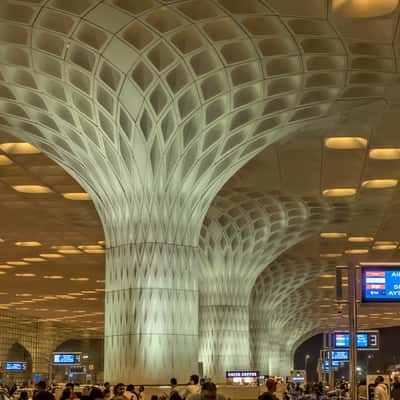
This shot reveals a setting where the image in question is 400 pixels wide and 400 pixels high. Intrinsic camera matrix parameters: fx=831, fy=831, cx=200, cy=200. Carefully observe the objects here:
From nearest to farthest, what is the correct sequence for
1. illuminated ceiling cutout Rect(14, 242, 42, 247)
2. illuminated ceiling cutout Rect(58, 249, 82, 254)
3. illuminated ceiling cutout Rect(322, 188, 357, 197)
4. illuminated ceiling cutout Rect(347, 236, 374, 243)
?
illuminated ceiling cutout Rect(322, 188, 357, 197) < illuminated ceiling cutout Rect(347, 236, 374, 243) < illuminated ceiling cutout Rect(14, 242, 42, 247) < illuminated ceiling cutout Rect(58, 249, 82, 254)

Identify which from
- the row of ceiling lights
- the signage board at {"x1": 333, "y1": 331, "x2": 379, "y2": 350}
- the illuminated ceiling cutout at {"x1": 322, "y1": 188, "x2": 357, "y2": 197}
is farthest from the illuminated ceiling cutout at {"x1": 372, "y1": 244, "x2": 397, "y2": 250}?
the row of ceiling lights

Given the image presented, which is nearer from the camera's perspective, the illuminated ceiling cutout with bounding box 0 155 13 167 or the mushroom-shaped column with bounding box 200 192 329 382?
the illuminated ceiling cutout with bounding box 0 155 13 167

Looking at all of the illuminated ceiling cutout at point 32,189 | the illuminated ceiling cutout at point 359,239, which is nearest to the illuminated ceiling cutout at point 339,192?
the illuminated ceiling cutout at point 359,239

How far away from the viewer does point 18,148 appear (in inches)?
992

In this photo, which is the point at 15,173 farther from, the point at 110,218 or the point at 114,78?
the point at 114,78

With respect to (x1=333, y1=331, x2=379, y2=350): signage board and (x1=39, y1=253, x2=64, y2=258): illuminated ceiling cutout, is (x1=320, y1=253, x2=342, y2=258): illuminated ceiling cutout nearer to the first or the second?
(x1=333, y1=331, x2=379, y2=350): signage board

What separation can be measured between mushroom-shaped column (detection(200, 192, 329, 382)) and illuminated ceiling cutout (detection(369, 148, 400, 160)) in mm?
8593

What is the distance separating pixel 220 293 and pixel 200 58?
21906 mm

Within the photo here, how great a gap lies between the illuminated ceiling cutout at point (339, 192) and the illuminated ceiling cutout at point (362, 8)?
1664 cm

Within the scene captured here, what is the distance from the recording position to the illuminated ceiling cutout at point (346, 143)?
24.8 meters

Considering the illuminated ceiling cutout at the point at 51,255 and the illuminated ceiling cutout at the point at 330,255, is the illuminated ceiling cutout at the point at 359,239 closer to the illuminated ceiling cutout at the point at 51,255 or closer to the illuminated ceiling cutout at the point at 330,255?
the illuminated ceiling cutout at the point at 330,255

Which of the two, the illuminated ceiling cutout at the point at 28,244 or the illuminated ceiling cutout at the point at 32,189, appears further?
the illuminated ceiling cutout at the point at 28,244

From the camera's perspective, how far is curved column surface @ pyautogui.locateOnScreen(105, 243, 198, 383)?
1933cm

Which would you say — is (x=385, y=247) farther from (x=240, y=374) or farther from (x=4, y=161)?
(x=4, y=161)
